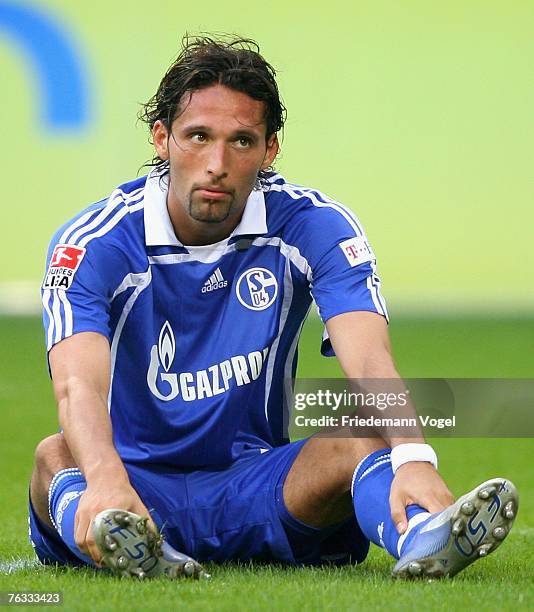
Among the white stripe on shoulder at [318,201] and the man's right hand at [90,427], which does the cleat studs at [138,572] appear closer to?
the man's right hand at [90,427]

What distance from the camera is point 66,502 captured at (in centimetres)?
365

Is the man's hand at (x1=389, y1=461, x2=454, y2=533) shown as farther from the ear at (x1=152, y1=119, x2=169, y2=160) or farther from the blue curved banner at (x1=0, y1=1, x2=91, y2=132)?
the blue curved banner at (x1=0, y1=1, x2=91, y2=132)

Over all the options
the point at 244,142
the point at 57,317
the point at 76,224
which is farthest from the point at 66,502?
the point at 244,142

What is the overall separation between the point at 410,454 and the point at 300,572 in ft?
1.63

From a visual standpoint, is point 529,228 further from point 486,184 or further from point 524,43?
point 524,43

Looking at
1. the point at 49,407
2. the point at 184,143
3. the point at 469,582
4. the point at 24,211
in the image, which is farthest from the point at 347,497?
the point at 24,211

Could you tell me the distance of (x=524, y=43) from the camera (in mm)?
13664

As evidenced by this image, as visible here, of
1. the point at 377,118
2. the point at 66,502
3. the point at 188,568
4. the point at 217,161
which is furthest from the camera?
the point at 377,118

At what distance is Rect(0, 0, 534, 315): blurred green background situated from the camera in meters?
13.2

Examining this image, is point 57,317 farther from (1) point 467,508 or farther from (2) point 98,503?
(1) point 467,508

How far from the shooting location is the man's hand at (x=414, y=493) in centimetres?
343

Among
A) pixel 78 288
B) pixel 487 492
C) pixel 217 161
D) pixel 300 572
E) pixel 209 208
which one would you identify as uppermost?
pixel 217 161

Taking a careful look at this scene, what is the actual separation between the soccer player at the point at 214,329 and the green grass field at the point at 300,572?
17 centimetres

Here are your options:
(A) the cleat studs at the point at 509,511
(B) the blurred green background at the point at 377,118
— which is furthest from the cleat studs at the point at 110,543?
(B) the blurred green background at the point at 377,118
